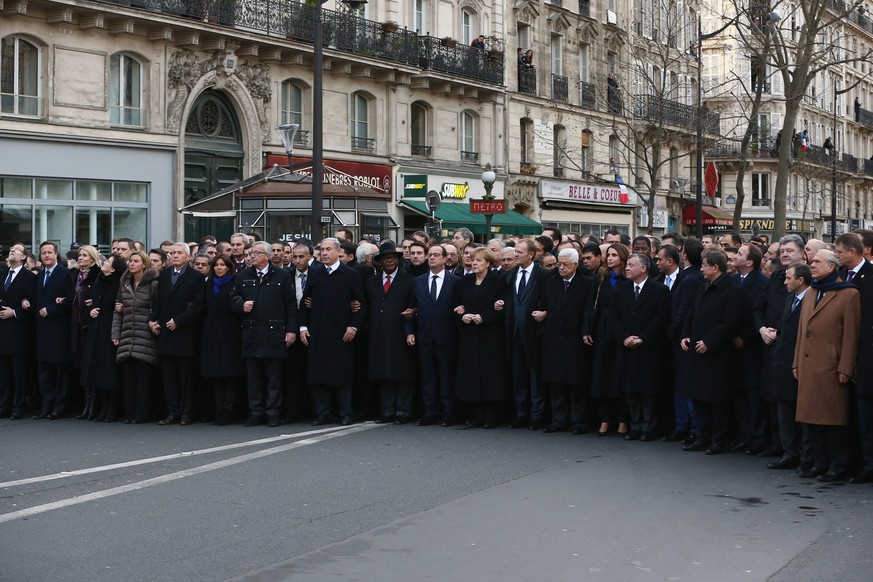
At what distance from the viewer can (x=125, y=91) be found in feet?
93.6

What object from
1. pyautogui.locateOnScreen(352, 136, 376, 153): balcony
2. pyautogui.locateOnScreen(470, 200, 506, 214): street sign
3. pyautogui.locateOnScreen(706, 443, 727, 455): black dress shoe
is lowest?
pyautogui.locateOnScreen(706, 443, 727, 455): black dress shoe

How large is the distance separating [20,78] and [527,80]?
21.2 m

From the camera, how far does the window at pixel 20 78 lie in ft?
84.6

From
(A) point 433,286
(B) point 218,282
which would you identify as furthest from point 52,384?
(A) point 433,286

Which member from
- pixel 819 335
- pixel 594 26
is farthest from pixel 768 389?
pixel 594 26

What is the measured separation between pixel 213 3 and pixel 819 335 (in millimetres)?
22167

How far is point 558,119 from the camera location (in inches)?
1783

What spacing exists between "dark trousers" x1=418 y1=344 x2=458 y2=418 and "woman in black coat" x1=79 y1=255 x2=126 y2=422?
360 centimetres

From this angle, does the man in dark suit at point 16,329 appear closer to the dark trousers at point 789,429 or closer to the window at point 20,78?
the dark trousers at point 789,429

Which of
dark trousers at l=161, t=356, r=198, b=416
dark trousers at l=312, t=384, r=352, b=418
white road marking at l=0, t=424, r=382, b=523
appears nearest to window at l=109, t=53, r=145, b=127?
A: dark trousers at l=161, t=356, r=198, b=416

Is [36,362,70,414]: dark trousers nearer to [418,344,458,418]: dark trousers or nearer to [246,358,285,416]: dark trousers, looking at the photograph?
[246,358,285,416]: dark trousers

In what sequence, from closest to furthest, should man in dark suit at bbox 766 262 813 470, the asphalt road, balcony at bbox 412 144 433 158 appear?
the asphalt road, man in dark suit at bbox 766 262 813 470, balcony at bbox 412 144 433 158

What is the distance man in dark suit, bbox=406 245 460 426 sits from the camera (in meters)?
13.9

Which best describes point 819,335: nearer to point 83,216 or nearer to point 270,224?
point 270,224
